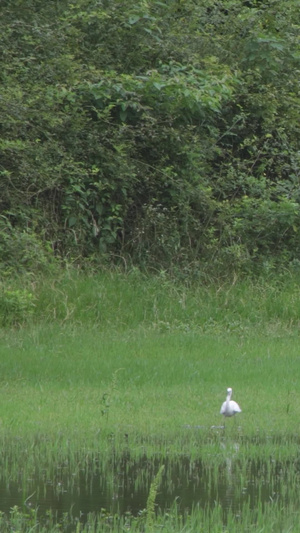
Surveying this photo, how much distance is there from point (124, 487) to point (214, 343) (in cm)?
628

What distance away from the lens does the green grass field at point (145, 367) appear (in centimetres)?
888

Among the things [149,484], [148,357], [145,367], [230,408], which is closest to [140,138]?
[148,357]

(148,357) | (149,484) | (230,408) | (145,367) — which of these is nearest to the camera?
(149,484)

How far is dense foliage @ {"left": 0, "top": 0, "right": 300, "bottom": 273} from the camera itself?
16.6 metres

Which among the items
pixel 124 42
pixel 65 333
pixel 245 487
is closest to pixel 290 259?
pixel 124 42

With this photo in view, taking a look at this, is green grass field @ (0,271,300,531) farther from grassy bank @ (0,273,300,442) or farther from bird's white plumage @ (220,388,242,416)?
bird's white plumage @ (220,388,242,416)

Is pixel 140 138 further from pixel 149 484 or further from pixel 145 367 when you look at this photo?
pixel 149 484

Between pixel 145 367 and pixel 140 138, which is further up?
pixel 140 138

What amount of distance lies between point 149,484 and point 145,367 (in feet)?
14.3

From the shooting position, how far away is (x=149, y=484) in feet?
25.1

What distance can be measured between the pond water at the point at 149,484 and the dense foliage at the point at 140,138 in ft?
25.4

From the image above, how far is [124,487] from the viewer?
7.58 m

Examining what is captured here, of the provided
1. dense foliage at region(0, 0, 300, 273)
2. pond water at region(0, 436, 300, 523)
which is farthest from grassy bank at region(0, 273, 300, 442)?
dense foliage at region(0, 0, 300, 273)

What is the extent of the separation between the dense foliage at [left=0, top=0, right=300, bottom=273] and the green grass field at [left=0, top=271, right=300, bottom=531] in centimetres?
118
